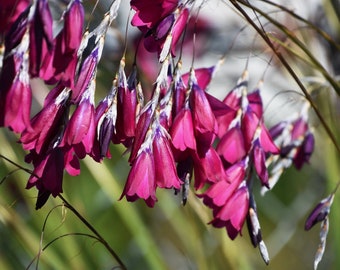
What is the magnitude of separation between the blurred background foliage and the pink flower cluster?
7 cm

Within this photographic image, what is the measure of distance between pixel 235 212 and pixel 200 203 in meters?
0.49

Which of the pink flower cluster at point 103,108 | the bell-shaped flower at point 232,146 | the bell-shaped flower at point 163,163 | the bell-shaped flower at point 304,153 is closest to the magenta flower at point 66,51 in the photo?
the pink flower cluster at point 103,108

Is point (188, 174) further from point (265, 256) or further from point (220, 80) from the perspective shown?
point (220, 80)

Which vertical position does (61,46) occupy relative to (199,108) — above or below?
above

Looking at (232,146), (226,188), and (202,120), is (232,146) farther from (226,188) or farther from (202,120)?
(202,120)

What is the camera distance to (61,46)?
84 centimetres

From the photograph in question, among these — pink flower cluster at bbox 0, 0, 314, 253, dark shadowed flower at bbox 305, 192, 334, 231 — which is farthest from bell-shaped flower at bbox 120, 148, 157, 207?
dark shadowed flower at bbox 305, 192, 334, 231

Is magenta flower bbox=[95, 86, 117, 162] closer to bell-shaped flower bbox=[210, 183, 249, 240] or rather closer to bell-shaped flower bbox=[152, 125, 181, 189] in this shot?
bell-shaped flower bbox=[152, 125, 181, 189]

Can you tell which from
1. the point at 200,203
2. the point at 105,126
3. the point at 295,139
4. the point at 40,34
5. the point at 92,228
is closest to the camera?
the point at 40,34

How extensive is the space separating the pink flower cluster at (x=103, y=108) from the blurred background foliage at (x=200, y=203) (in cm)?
7

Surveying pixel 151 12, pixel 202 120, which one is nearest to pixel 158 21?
pixel 151 12

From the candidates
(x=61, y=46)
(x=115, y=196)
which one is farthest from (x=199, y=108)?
(x=115, y=196)

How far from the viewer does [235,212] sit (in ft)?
3.51

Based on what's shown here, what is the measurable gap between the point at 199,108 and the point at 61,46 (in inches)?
7.4
